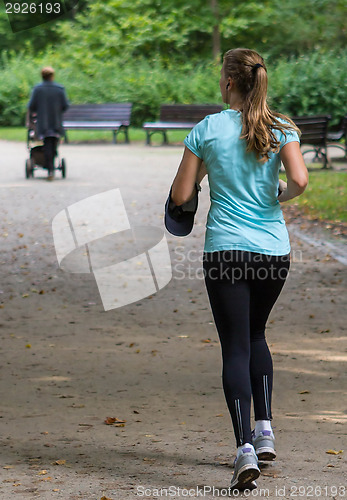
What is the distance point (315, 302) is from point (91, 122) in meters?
20.2

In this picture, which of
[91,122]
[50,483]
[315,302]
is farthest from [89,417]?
[91,122]

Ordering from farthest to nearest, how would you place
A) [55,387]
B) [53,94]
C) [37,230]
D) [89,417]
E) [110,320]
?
[53,94], [37,230], [110,320], [55,387], [89,417]

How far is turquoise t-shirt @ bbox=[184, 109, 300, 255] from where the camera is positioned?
3594 mm

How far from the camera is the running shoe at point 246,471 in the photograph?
3.55 m

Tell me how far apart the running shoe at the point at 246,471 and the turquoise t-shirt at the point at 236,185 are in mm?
793

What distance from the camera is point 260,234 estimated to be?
12.0 feet

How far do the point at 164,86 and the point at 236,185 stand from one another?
88.0 feet

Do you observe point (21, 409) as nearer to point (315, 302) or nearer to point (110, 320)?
point (110, 320)

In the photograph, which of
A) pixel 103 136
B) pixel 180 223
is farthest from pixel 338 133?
pixel 180 223

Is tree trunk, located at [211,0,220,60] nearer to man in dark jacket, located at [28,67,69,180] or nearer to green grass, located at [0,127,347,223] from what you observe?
green grass, located at [0,127,347,223]

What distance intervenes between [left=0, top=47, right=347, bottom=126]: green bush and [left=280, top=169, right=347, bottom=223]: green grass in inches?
235

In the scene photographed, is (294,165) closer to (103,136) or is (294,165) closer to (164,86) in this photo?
(103,136)

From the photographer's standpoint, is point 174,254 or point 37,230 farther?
point 37,230

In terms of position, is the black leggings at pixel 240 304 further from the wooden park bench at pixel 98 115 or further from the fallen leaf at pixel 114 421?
the wooden park bench at pixel 98 115
